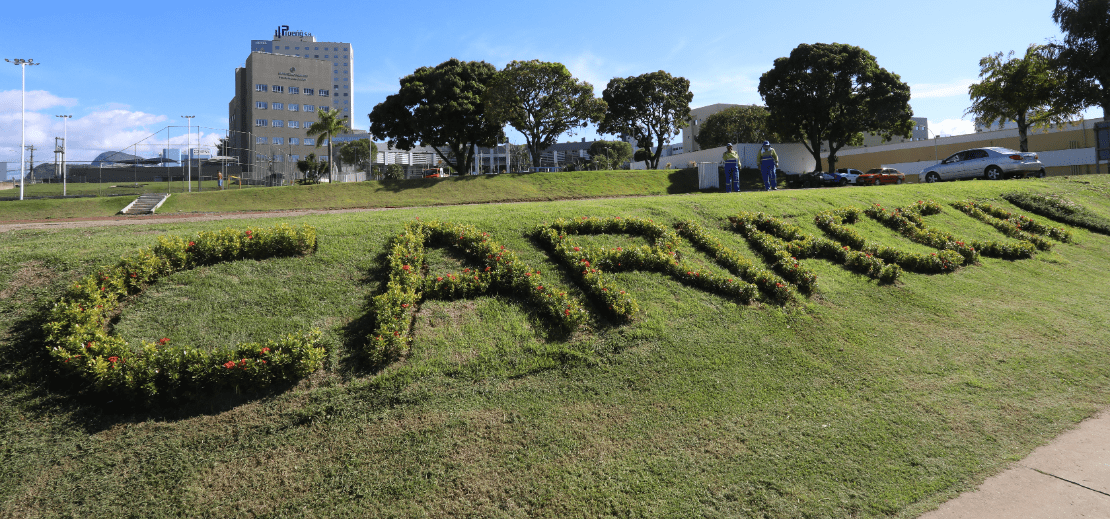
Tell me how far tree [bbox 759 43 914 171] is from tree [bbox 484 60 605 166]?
1445 cm

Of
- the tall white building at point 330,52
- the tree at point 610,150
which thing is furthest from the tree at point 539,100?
the tall white building at point 330,52

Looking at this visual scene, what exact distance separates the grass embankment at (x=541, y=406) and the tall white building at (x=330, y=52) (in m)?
143

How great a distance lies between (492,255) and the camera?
724cm

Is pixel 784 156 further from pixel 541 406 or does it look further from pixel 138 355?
pixel 138 355

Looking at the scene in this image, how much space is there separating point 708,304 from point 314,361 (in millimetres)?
4730

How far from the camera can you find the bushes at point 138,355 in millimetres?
4531

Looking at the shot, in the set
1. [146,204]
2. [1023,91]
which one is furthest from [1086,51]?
[146,204]

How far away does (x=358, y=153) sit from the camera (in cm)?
6481

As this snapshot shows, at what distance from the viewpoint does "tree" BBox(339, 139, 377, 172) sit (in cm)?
6306

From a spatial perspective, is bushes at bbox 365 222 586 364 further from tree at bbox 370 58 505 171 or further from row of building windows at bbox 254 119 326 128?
row of building windows at bbox 254 119 326 128

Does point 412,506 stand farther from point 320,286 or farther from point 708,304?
point 708,304

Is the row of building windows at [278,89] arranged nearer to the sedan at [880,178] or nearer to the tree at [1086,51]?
the sedan at [880,178]

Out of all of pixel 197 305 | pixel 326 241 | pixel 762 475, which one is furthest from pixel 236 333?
pixel 762 475

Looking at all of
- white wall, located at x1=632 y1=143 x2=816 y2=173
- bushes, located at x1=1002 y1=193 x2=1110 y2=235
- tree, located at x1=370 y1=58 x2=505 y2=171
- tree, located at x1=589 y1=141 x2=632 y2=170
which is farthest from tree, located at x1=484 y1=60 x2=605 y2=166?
tree, located at x1=589 y1=141 x2=632 y2=170
